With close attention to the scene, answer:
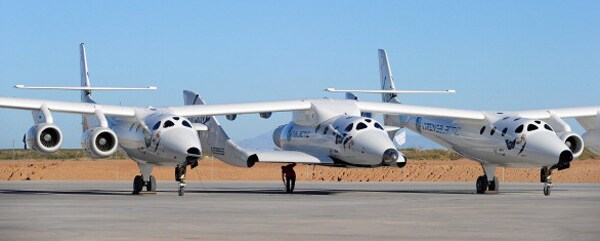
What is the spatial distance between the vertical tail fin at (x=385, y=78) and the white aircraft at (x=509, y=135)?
3.65m

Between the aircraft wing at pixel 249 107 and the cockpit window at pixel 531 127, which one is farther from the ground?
the aircraft wing at pixel 249 107

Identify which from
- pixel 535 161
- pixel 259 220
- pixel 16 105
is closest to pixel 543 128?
pixel 535 161

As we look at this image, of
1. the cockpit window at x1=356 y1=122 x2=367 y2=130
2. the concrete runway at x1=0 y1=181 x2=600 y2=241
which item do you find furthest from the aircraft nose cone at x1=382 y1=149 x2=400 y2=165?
the concrete runway at x1=0 y1=181 x2=600 y2=241

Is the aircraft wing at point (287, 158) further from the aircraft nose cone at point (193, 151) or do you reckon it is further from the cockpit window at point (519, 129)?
the cockpit window at point (519, 129)

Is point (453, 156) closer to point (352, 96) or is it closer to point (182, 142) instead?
point (352, 96)

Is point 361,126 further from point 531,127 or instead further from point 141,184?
point 141,184

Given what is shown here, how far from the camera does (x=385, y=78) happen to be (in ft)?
181

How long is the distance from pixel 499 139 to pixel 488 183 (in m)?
2.01

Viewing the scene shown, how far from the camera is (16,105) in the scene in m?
40.1

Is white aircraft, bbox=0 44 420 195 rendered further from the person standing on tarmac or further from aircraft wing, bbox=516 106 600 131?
aircraft wing, bbox=516 106 600 131

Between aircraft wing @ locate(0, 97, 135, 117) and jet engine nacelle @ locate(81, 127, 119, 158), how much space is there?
4.75ft

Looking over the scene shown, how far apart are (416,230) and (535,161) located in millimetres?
21947

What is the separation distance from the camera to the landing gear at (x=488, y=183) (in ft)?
144

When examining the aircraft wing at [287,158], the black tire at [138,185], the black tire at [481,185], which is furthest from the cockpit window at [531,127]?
the black tire at [138,185]
